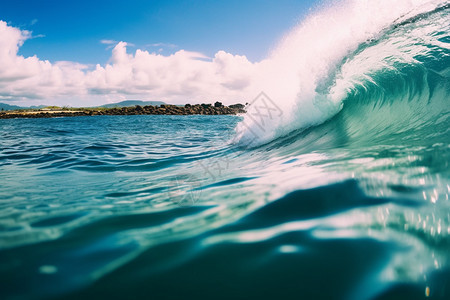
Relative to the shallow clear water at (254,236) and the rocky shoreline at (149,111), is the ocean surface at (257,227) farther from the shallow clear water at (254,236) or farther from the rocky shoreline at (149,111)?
the rocky shoreline at (149,111)

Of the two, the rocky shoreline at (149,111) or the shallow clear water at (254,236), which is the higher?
the rocky shoreline at (149,111)

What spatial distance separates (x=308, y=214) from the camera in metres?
1.92

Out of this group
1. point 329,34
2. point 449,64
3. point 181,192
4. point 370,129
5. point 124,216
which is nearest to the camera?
point 124,216

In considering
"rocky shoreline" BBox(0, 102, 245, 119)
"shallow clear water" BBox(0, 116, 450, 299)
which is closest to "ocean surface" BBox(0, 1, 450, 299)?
"shallow clear water" BBox(0, 116, 450, 299)

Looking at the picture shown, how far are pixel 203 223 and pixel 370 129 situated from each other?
13.8ft

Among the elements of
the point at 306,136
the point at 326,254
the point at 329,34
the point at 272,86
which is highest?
the point at 329,34

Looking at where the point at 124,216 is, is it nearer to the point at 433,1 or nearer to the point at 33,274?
the point at 33,274

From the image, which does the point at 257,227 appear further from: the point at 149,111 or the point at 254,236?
the point at 149,111

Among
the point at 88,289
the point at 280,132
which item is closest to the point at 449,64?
the point at 280,132

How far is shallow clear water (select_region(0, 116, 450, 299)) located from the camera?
123cm

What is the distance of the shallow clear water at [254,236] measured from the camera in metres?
1.23

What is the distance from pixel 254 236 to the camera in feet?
5.52

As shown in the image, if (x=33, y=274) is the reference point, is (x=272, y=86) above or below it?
above

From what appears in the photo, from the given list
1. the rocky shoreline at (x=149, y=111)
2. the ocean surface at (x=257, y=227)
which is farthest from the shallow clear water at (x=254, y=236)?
the rocky shoreline at (x=149, y=111)
